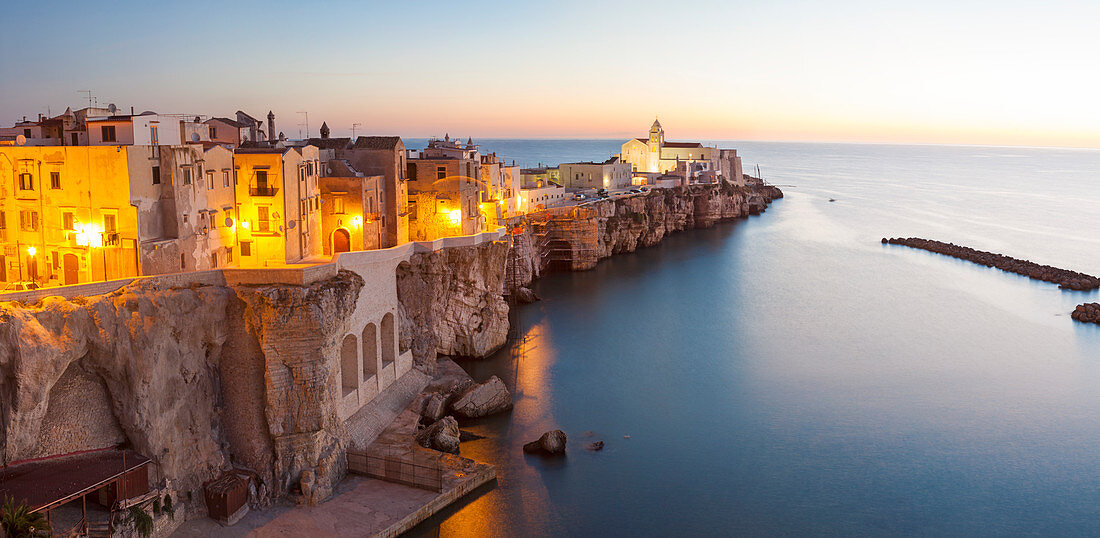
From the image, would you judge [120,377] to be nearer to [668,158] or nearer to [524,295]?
[524,295]

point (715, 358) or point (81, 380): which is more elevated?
point (81, 380)

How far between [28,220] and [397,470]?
12115 millimetres

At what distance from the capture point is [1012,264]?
56938mm

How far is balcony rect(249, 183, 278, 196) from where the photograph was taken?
83.3 feet

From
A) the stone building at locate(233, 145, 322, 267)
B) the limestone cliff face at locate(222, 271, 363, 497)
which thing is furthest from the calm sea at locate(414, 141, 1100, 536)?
the stone building at locate(233, 145, 322, 267)

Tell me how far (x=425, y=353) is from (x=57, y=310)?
1454cm

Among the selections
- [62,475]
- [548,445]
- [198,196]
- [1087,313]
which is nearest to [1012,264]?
[1087,313]

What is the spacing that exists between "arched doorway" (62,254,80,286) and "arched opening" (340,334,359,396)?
734 cm

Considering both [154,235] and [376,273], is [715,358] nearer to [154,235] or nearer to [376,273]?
[376,273]

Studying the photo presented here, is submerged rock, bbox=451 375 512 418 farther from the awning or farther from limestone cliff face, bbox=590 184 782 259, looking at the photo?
limestone cliff face, bbox=590 184 782 259

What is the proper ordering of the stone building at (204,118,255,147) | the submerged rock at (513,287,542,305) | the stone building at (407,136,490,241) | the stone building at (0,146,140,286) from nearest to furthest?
the stone building at (0,146,140,286) → the stone building at (204,118,255,147) → the stone building at (407,136,490,241) → the submerged rock at (513,287,542,305)

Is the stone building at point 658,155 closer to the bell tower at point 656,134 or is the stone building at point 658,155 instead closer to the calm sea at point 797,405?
the bell tower at point 656,134

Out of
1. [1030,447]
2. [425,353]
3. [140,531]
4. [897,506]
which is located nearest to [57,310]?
[140,531]

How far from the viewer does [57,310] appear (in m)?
16.6
